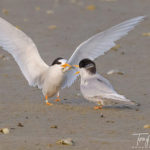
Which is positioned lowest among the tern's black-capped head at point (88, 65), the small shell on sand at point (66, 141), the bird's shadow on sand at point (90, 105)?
the bird's shadow on sand at point (90, 105)

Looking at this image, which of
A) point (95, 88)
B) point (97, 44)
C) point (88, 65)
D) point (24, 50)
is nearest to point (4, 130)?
point (95, 88)

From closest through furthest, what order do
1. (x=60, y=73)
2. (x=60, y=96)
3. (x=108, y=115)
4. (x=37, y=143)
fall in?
(x=37, y=143) < (x=108, y=115) < (x=60, y=73) < (x=60, y=96)

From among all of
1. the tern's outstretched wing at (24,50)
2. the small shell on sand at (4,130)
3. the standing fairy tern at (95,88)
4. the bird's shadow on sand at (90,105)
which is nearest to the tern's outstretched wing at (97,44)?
the bird's shadow on sand at (90,105)

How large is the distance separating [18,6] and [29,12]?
30.8 inches

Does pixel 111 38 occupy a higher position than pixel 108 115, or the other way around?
pixel 111 38

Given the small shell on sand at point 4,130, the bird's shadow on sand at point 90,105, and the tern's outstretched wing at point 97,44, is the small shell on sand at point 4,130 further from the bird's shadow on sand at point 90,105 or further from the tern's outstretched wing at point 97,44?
the tern's outstretched wing at point 97,44

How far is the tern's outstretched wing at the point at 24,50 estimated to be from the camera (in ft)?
20.5

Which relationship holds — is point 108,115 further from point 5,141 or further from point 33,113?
point 5,141

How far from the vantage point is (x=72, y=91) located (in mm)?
6695

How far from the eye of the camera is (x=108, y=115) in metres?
5.35

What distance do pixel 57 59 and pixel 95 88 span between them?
0.69 metres

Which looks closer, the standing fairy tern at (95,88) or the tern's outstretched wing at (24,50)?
the standing fairy tern at (95,88)

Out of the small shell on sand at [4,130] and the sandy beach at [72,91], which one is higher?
the small shell on sand at [4,130]

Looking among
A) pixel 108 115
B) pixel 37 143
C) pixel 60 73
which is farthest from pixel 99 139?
pixel 60 73
